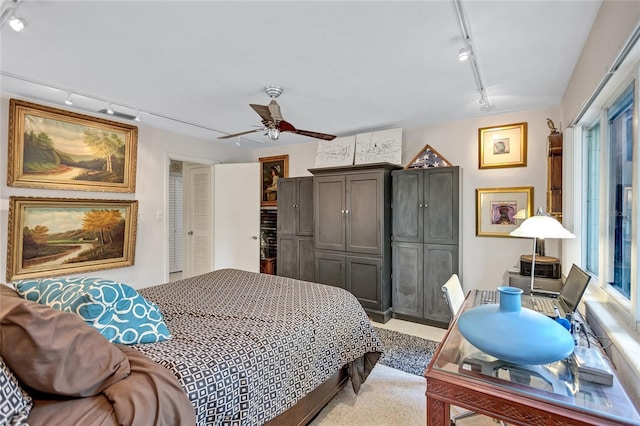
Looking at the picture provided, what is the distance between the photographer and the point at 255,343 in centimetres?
156

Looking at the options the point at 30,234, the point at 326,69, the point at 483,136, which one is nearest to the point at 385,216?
the point at 483,136

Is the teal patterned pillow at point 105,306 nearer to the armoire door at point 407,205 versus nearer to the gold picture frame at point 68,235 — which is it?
the gold picture frame at point 68,235

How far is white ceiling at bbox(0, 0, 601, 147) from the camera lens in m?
1.78

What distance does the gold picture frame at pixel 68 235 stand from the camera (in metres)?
3.05

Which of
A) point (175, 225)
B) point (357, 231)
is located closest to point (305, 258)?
point (357, 231)

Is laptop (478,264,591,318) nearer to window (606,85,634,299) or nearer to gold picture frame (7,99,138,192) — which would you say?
window (606,85,634,299)

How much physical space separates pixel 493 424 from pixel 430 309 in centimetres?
176

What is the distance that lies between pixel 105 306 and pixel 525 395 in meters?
1.79

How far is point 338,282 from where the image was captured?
418 centimetres

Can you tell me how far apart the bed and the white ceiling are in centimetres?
180

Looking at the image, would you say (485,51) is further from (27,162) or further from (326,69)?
(27,162)

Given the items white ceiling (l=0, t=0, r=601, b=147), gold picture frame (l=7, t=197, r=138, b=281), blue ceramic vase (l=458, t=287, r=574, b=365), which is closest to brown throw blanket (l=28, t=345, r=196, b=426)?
blue ceramic vase (l=458, t=287, r=574, b=365)

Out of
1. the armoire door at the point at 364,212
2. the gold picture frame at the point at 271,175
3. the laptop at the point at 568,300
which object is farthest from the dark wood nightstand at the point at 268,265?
the laptop at the point at 568,300

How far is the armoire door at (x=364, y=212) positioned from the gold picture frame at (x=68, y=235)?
2.78 metres
